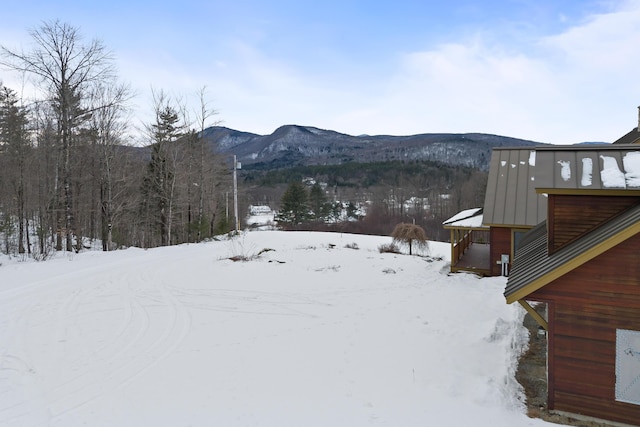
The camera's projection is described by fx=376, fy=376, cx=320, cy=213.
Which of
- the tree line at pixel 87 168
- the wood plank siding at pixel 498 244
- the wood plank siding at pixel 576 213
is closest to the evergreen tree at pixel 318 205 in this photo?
the tree line at pixel 87 168

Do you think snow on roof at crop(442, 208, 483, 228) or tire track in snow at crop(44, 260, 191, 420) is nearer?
tire track in snow at crop(44, 260, 191, 420)

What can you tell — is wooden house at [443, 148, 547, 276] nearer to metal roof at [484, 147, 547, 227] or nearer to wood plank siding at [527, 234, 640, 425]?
metal roof at [484, 147, 547, 227]

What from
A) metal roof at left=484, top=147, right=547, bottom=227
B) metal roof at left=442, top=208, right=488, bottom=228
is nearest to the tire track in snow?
metal roof at left=442, top=208, right=488, bottom=228

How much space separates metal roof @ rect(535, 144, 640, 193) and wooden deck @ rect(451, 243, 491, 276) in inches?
315

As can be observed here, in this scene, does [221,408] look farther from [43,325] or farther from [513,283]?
[43,325]

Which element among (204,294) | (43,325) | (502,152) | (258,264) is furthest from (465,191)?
(43,325)

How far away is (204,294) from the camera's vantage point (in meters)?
10.9

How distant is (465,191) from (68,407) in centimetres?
6229

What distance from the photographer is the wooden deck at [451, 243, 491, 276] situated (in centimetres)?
1371

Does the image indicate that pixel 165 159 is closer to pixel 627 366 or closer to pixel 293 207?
pixel 627 366

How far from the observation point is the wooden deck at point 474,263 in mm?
13705

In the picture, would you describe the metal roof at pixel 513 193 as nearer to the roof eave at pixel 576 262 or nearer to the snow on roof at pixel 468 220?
the snow on roof at pixel 468 220

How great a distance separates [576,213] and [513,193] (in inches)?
322

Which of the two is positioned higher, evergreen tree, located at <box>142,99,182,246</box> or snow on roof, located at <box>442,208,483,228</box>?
evergreen tree, located at <box>142,99,182,246</box>
